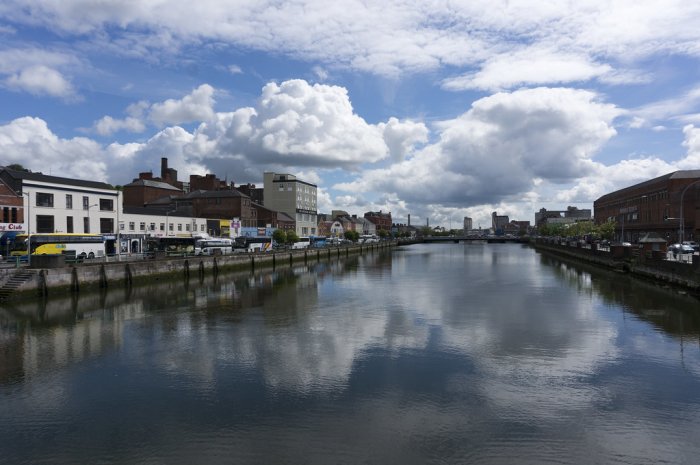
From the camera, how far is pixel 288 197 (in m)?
152

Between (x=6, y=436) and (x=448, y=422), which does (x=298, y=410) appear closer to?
(x=448, y=422)

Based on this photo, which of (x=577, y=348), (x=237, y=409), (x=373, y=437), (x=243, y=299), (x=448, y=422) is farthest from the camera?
(x=243, y=299)

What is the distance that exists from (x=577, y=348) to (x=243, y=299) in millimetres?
27101

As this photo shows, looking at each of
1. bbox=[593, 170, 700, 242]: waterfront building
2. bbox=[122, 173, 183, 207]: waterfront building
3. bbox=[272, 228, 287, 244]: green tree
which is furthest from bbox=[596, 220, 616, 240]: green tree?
bbox=[122, 173, 183, 207]: waterfront building

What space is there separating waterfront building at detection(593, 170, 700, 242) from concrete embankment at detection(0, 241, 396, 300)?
246 ft

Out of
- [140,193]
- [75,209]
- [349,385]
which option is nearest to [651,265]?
[349,385]

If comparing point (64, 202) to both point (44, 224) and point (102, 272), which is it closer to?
point (44, 224)

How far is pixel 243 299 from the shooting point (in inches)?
1610

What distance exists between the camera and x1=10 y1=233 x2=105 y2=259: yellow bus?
5000cm

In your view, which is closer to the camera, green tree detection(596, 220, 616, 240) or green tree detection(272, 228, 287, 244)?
green tree detection(272, 228, 287, 244)

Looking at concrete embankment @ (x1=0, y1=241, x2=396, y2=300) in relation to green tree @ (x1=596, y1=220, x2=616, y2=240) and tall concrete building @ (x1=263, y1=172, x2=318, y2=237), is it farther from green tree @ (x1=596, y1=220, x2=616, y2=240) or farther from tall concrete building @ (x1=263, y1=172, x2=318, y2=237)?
green tree @ (x1=596, y1=220, x2=616, y2=240)

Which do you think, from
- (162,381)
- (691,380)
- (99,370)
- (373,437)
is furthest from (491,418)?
(99,370)

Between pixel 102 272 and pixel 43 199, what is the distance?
74.7 ft

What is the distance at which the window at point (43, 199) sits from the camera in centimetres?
5919
